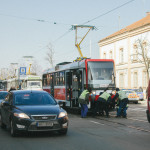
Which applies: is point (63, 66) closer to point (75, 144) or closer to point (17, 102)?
point (17, 102)

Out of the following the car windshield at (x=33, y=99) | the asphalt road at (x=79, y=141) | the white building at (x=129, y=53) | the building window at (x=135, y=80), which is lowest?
the asphalt road at (x=79, y=141)

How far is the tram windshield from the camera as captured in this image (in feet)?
69.0

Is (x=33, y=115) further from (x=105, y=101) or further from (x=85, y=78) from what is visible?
(x=85, y=78)

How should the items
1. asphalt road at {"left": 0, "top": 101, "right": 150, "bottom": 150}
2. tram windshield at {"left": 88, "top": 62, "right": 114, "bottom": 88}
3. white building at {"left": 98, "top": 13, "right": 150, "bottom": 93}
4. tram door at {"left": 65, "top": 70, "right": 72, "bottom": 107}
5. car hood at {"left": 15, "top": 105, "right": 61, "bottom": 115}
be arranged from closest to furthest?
asphalt road at {"left": 0, "top": 101, "right": 150, "bottom": 150}, car hood at {"left": 15, "top": 105, "right": 61, "bottom": 115}, tram windshield at {"left": 88, "top": 62, "right": 114, "bottom": 88}, tram door at {"left": 65, "top": 70, "right": 72, "bottom": 107}, white building at {"left": 98, "top": 13, "right": 150, "bottom": 93}

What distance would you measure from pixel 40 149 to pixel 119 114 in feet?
37.3

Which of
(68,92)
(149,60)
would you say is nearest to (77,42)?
(68,92)

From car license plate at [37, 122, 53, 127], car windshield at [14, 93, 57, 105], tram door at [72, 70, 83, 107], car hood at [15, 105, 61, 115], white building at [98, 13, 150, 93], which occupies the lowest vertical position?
car license plate at [37, 122, 53, 127]

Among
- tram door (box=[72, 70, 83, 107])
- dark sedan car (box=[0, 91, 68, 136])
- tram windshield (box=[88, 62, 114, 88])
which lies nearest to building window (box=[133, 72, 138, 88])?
tram door (box=[72, 70, 83, 107])

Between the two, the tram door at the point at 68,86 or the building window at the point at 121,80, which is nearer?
the tram door at the point at 68,86

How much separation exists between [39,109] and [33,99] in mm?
1227

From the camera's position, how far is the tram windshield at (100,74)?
21.0 meters

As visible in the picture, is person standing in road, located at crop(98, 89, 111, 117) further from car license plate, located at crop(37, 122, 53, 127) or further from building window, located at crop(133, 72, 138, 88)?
building window, located at crop(133, 72, 138, 88)

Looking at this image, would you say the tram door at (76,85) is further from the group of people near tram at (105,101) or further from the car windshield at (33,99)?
the car windshield at (33,99)

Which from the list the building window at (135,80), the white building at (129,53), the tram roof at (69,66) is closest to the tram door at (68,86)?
the tram roof at (69,66)
